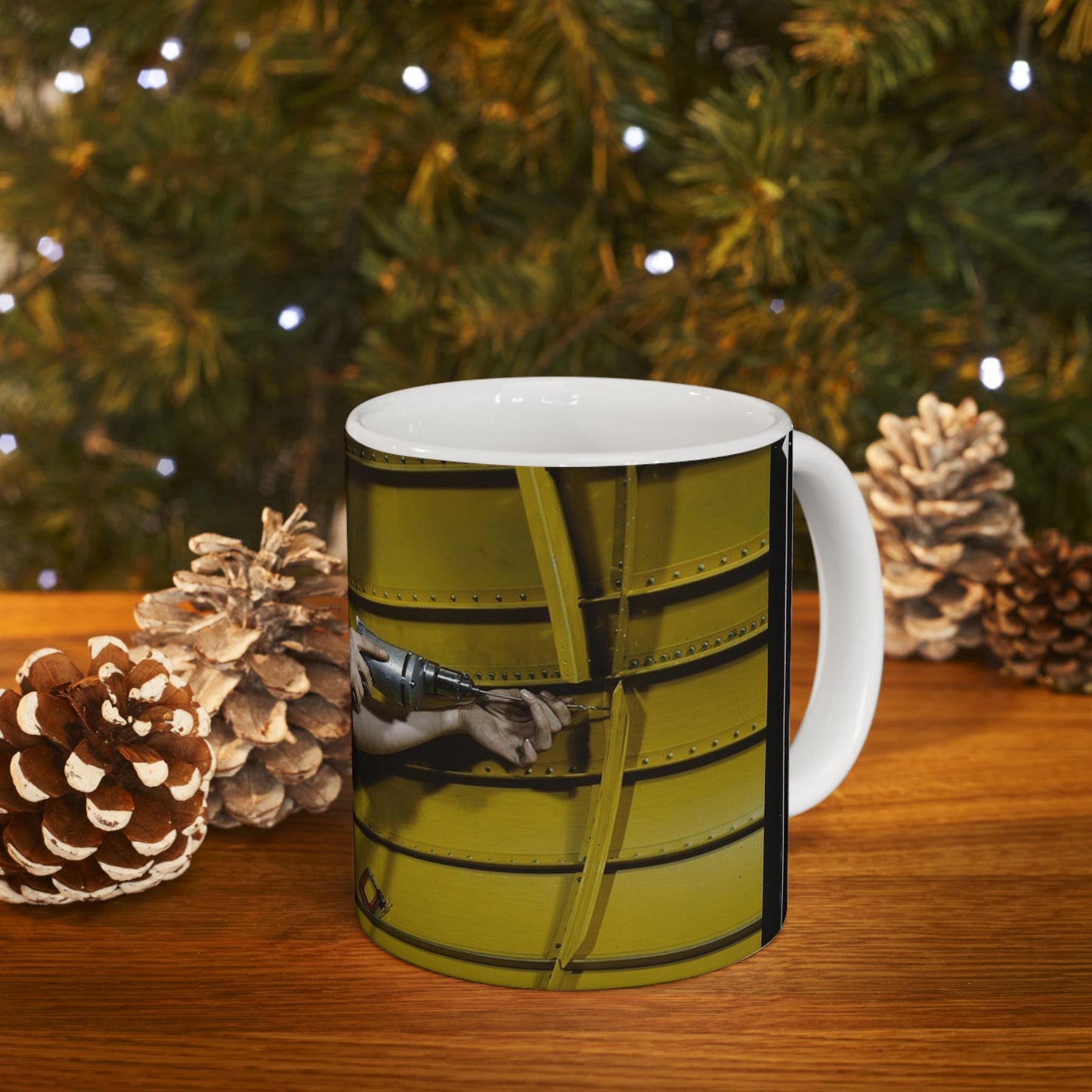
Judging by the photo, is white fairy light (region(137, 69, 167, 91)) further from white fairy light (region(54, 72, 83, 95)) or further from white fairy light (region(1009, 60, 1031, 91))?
white fairy light (region(1009, 60, 1031, 91))

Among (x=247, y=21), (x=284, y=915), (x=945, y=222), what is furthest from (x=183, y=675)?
(x=247, y=21)

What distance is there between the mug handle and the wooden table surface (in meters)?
0.05

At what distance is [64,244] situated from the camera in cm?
114

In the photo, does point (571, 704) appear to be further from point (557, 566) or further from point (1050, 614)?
point (1050, 614)

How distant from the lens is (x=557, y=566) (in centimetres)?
40

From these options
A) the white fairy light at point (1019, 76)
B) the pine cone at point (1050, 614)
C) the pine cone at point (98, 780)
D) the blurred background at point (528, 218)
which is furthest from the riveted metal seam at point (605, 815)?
the white fairy light at point (1019, 76)

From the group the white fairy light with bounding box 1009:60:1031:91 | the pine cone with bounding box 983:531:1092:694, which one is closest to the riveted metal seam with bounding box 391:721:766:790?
the pine cone with bounding box 983:531:1092:694

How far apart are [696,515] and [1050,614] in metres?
0.37

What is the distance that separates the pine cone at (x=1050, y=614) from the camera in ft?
2.30

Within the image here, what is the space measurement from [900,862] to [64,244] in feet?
3.01

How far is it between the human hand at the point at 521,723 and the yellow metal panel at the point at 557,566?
0.04 feet

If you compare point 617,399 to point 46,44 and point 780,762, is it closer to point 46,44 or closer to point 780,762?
point 780,762

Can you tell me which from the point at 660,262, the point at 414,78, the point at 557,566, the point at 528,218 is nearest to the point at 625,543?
the point at 557,566

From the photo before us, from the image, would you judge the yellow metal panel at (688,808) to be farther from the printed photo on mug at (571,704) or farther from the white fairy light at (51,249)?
the white fairy light at (51,249)
